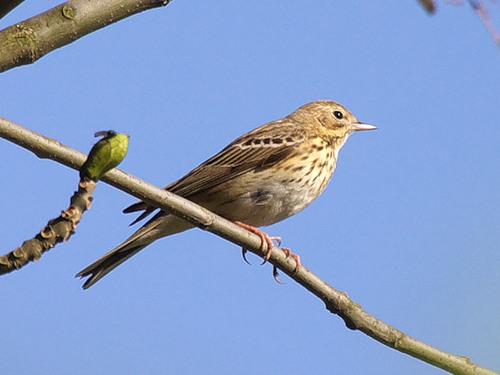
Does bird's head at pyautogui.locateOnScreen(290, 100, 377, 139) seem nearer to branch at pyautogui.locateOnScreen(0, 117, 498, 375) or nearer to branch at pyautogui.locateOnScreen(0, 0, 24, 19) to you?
branch at pyautogui.locateOnScreen(0, 117, 498, 375)

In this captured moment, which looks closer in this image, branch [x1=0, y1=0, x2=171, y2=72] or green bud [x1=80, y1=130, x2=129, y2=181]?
green bud [x1=80, y1=130, x2=129, y2=181]

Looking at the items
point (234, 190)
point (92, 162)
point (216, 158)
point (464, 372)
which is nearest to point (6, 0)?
point (92, 162)

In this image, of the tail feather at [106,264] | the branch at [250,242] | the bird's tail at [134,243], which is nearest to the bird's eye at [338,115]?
the bird's tail at [134,243]

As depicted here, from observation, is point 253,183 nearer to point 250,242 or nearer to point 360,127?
point 360,127

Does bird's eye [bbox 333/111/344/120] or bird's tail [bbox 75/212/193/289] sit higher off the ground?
bird's eye [bbox 333/111/344/120]

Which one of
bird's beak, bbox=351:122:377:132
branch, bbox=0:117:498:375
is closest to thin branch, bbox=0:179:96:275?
branch, bbox=0:117:498:375

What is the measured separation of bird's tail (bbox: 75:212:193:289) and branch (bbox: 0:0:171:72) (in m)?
2.96

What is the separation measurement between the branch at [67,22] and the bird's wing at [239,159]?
329 centimetres

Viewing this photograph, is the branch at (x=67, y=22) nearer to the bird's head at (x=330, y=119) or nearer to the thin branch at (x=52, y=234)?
the thin branch at (x=52, y=234)

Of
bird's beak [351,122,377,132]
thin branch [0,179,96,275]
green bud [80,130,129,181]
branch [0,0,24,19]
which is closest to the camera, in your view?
green bud [80,130,129,181]

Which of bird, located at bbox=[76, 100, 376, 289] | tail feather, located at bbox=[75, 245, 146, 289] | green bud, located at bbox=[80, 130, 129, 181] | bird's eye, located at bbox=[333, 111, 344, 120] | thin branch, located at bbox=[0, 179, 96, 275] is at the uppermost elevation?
bird's eye, located at bbox=[333, 111, 344, 120]

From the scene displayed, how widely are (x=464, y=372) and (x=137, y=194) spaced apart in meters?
1.35

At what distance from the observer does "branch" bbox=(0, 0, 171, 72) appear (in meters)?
2.80

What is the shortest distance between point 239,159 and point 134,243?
124cm
